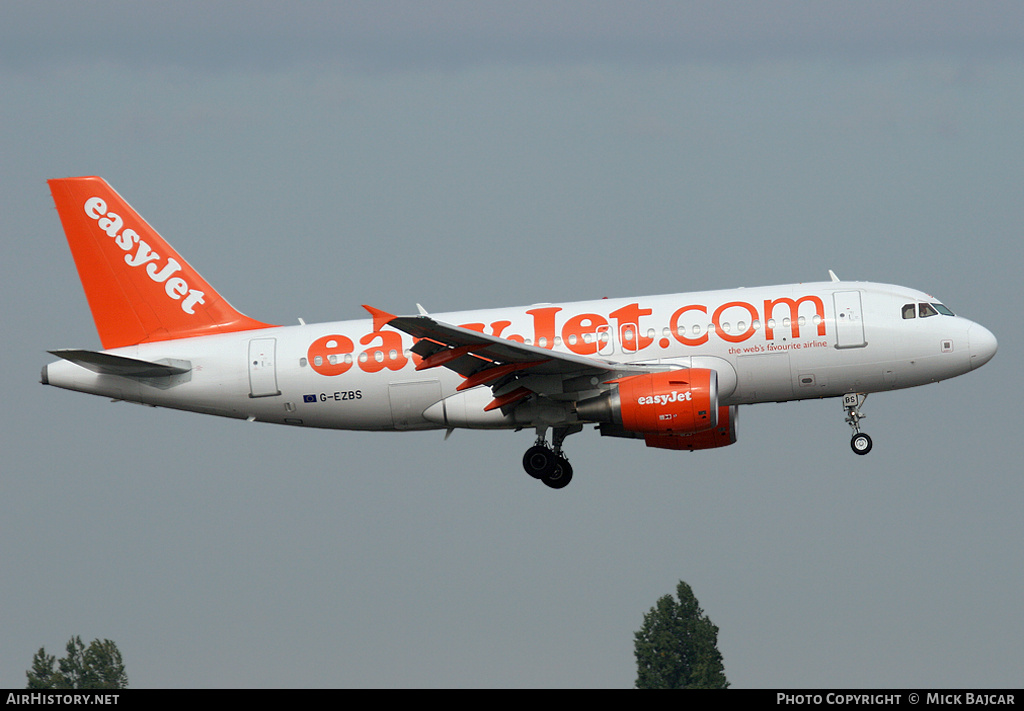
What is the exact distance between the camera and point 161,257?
1759 inches

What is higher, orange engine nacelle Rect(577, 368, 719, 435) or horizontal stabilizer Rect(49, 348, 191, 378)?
horizontal stabilizer Rect(49, 348, 191, 378)

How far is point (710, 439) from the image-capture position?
139 ft

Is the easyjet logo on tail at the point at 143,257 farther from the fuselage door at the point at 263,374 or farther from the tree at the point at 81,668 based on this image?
the tree at the point at 81,668

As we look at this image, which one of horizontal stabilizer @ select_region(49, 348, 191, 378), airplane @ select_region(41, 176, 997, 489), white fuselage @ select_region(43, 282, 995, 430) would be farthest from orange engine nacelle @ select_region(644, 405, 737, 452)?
horizontal stabilizer @ select_region(49, 348, 191, 378)

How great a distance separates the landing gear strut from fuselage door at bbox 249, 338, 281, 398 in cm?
1654

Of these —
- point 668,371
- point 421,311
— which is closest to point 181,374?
point 421,311

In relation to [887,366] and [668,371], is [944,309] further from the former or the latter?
[668,371]

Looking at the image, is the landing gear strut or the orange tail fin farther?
the orange tail fin

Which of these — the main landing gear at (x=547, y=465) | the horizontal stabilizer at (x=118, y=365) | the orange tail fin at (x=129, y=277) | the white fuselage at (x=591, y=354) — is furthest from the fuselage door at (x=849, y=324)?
the horizontal stabilizer at (x=118, y=365)

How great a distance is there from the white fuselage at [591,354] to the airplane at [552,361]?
0.14 ft

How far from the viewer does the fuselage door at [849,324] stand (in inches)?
1539

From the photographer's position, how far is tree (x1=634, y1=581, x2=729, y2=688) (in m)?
92.1

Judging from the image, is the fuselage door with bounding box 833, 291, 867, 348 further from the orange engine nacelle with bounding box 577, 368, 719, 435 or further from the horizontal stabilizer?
the horizontal stabilizer
